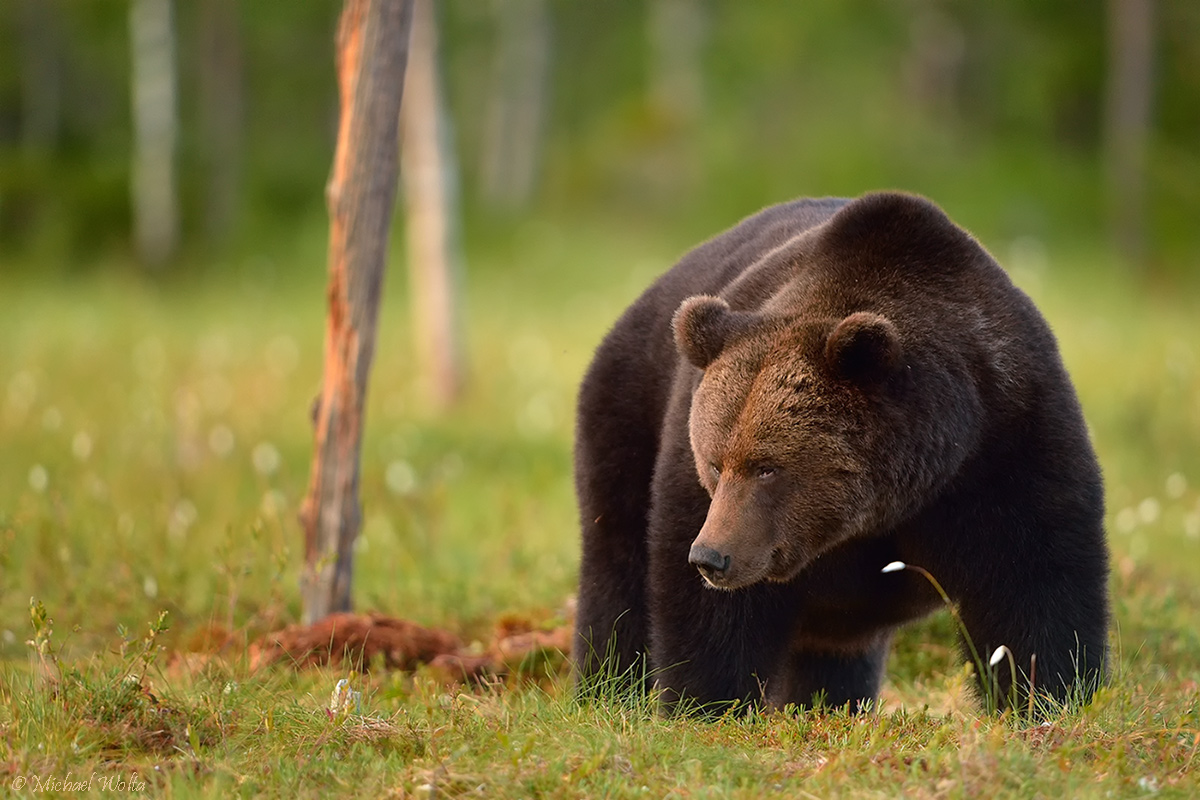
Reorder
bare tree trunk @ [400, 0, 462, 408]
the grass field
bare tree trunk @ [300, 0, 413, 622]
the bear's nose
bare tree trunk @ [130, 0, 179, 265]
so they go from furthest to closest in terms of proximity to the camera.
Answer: bare tree trunk @ [130, 0, 179, 265]
bare tree trunk @ [400, 0, 462, 408]
bare tree trunk @ [300, 0, 413, 622]
the bear's nose
the grass field

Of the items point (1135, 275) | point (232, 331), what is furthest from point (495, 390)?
point (1135, 275)

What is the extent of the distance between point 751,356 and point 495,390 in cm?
992

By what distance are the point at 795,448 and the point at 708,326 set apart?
0.48 meters

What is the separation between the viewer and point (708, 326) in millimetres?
4227

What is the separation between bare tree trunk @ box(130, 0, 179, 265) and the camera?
77.8ft

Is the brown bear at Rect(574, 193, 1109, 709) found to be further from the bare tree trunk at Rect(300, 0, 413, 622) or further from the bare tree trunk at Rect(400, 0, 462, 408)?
the bare tree trunk at Rect(400, 0, 462, 408)

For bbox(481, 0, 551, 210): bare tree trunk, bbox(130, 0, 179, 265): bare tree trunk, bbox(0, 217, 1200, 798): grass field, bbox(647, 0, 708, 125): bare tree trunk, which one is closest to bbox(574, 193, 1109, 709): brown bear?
bbox(0, 217, 1200, 798): grass field

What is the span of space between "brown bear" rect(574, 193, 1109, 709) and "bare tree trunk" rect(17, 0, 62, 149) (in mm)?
31601

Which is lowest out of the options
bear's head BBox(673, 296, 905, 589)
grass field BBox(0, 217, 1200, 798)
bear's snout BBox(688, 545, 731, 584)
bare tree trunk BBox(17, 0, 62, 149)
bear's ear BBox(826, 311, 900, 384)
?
grass field BBox(0, 217, 1200, 798)

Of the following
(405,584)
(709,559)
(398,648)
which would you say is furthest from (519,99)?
(709,559)

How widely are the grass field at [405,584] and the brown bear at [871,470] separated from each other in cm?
30

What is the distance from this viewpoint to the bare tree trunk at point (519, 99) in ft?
104

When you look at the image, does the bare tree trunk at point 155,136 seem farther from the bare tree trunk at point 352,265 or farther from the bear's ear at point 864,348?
the bear's ear at point 864,348

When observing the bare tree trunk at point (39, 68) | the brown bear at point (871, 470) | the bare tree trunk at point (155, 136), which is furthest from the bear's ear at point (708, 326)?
the bare tree trunk at point (39, 68)
